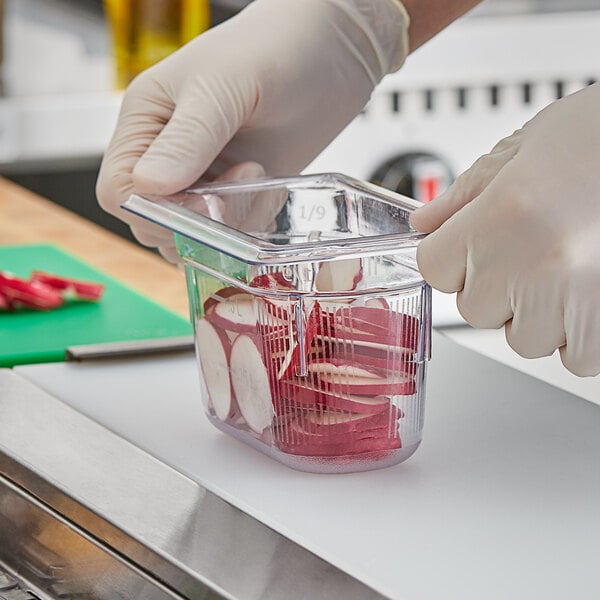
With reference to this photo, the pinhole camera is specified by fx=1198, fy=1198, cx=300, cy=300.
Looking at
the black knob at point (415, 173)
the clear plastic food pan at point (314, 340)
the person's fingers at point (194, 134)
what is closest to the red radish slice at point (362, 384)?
the clear plastic food pan at point (314, 340)

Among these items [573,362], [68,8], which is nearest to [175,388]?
[573,362]

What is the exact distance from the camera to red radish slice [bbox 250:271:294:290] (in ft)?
2.47

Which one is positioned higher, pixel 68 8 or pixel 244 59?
pixel 244 59

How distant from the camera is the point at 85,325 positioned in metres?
1.37

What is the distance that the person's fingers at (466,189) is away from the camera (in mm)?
740

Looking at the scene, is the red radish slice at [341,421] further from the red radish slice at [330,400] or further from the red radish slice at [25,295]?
the red radish slice at [25,295]

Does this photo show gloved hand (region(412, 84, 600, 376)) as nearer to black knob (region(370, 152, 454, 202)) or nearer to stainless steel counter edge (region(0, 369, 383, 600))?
stainless steel counter edge (region(0, 369, 383, 600))

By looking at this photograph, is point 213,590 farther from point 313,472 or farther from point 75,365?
point 75,365

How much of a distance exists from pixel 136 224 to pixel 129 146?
0.23 feet

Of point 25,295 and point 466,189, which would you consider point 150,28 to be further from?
point 466,189

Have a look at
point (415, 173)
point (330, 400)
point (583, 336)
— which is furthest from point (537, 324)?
point (415, 173)

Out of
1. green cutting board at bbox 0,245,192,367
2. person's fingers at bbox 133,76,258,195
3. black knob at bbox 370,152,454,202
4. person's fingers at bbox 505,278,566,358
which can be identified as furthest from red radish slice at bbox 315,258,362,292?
black knob at bbox 370,152,454,202

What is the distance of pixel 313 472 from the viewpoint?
30.7 inches

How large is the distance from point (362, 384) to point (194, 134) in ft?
1.09
